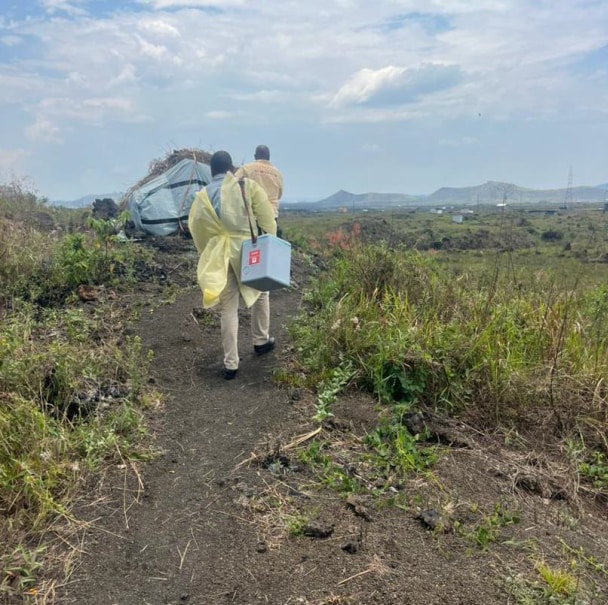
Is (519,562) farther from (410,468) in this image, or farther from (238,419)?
(238,419)

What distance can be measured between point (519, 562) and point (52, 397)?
2905 millimetres

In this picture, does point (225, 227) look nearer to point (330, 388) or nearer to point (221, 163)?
point (221, 163)

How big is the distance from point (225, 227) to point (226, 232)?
46 mm

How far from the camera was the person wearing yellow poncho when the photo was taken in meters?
4.73

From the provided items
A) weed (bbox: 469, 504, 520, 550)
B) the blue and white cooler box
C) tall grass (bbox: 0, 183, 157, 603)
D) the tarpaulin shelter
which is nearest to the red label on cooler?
the blue and white cooler box

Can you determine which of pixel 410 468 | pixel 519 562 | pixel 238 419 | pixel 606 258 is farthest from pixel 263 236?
pixel 606 258

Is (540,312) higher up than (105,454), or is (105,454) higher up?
(540,312)

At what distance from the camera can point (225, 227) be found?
4.82 meters

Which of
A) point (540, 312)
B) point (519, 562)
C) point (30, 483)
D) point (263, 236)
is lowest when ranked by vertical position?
point (519, 562)

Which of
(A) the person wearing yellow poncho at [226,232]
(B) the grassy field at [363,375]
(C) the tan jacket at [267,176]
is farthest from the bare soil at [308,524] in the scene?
(C) the tan jacket at [267,176]

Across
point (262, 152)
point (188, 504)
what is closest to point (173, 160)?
point (262, 152)

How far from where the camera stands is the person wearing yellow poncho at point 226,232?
4.73 metres

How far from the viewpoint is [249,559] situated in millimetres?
2613

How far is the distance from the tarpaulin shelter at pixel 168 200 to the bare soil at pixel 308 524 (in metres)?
6.13
